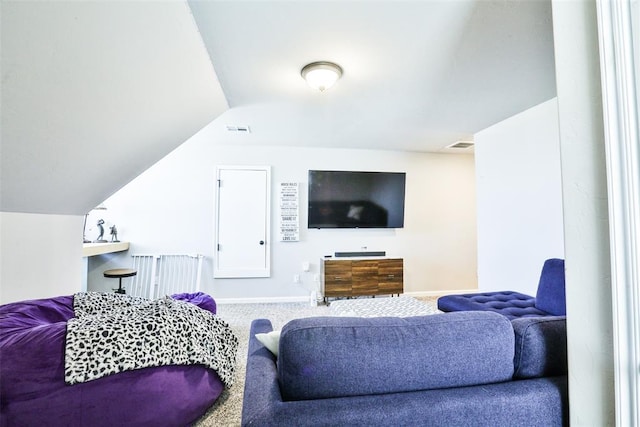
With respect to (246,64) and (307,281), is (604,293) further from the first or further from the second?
(307,281)

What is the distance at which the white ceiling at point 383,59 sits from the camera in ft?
5.42

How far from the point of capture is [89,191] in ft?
8.18

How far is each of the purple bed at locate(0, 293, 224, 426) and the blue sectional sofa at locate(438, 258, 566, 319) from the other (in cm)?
217

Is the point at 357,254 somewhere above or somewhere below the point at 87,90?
below

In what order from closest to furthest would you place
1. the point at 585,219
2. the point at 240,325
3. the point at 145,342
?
the point at 585,219 → the point at 145,342 → the point at 240,325


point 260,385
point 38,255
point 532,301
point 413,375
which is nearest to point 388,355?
point 413,375

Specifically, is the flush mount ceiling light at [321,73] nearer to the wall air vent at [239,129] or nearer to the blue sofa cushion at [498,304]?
the wall air vent at [239,129]

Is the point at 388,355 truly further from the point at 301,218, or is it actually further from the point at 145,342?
the point at 301,218

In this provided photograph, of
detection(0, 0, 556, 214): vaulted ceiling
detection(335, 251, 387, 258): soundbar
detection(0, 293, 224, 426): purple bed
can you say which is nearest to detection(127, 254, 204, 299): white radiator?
detection(0, 0, 556, 214): vaulted ceiling

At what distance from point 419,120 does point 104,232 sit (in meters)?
4.37

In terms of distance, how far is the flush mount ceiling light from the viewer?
2146mm

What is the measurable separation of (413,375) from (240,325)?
275 cm

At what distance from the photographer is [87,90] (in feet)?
5.11

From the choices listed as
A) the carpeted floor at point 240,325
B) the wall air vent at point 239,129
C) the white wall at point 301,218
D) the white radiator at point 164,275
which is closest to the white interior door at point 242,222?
the white wall at point 301,218
